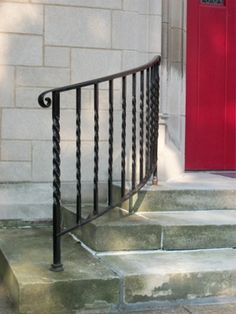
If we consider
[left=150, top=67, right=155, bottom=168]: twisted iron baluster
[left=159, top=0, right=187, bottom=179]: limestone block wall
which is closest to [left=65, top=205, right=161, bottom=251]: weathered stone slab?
[left=150, top=67, right=155, bottom=168]: twisted iron baluster

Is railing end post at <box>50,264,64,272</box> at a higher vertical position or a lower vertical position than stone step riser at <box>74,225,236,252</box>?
lower

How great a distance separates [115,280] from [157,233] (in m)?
0.72

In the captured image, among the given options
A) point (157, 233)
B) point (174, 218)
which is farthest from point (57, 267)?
point (174, 218)

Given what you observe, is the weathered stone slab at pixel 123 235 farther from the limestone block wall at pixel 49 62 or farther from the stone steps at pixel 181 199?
the limestone block wall at pixel 49 62

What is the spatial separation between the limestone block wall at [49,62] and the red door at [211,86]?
1.05 meters

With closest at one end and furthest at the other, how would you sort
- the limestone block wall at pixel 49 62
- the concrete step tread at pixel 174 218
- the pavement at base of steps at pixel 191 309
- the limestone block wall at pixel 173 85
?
the pavement at base of steps at pixel 191 309 → the concrete step tread at pixel 174 218 → the limestone block wall at pixel 49 62 → the limestone block wall at pixel 173 85

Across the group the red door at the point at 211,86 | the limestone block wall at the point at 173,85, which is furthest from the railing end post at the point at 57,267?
the red door at the point at 211,86

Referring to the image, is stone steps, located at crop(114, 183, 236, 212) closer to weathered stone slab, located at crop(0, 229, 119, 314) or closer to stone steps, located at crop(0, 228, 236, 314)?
stone steps, located at crop(0, 228, 236, 314)

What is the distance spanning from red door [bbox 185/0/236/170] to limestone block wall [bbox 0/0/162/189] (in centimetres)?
105

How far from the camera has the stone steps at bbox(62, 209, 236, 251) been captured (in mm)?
3748

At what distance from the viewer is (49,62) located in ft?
15.5

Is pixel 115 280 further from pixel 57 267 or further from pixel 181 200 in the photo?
pixel 181 200

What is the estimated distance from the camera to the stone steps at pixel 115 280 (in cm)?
308

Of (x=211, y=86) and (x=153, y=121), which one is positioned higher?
(x=211, y=86)
